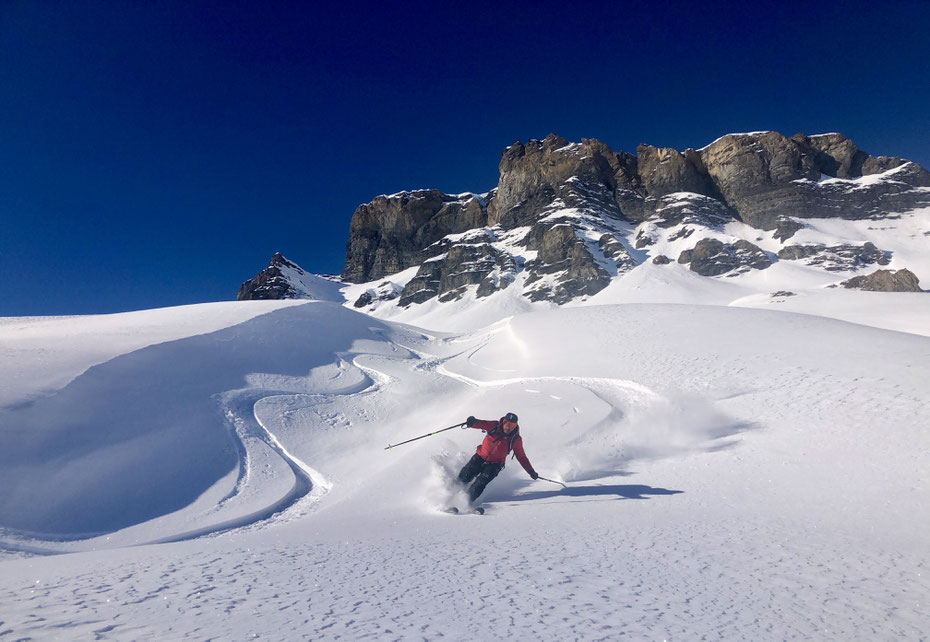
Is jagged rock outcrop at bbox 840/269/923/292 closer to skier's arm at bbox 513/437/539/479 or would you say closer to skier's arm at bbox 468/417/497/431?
skier's arm at bbox 513/437/539/479

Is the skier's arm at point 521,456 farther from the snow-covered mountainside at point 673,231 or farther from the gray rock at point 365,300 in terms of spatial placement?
the gray rock at point 365,300

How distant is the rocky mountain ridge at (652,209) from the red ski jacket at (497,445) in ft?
275

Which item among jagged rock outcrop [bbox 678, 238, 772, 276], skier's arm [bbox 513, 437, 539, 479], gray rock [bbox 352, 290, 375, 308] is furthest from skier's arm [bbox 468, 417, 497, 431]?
gray rock [bbox 352, 290, 375, 308]

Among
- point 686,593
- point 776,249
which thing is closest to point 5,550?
point 686,593

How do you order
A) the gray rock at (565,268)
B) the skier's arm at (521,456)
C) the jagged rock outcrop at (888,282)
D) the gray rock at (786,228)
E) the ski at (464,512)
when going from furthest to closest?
the gray rock at (786,228)
the gray rock at (565,268)
the jagged rock outcrop at (888,282)
the skier's arm at (521,456)
the ski at (464,512)

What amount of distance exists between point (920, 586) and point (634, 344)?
1324 cm

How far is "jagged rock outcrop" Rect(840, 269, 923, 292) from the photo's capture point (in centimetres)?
6241

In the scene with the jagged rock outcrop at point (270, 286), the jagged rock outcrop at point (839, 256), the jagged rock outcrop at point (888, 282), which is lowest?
the jagged rock outcrop at point (888, 282)

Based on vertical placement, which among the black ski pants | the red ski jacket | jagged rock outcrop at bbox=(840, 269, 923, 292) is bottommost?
the black ski pants

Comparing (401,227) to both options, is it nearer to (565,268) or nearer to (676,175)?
(565,268)

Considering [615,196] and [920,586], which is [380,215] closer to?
[615,196]

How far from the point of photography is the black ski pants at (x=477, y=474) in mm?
7301

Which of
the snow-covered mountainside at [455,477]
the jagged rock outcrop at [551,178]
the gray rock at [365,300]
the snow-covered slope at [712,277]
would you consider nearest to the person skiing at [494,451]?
the snow-covered mountainside at [455,477]

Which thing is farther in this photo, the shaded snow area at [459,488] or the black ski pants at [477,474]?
the black ski pants at [477,474]
